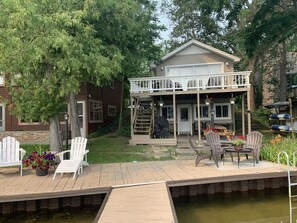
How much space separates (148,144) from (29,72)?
7316 mm

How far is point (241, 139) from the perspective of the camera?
8.55 metres

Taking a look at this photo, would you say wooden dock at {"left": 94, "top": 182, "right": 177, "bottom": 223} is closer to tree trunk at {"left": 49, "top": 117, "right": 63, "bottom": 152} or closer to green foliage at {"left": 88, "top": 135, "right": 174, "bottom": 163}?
green foliage at {"left": 88, "top": 135, "right": 174, "bottom": 163}

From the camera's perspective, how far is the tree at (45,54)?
24.7 feet

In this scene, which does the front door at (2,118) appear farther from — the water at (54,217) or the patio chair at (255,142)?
the patio chair at (255,142)

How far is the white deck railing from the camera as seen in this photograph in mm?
14390

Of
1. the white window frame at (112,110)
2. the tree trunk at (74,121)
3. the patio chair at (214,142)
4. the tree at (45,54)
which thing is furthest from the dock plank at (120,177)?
the white window frame at (112,110)

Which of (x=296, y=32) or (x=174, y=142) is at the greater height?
(x=296, y=32)

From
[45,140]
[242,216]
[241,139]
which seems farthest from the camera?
[45,140]

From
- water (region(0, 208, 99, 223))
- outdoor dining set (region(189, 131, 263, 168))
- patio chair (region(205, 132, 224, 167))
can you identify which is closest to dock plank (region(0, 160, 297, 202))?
outdoor dining set (region(189, 131, 263, 168))

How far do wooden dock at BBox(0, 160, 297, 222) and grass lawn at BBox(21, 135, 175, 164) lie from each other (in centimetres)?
189

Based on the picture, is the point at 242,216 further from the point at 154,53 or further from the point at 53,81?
the point at 154,53

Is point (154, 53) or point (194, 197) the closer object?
point (194, 197)

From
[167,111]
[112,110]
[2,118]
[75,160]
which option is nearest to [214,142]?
[75,160]

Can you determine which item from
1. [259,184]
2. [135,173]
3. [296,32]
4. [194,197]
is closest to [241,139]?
[259,184]
